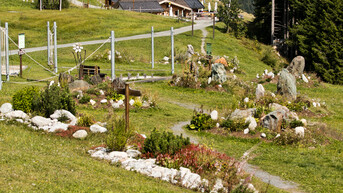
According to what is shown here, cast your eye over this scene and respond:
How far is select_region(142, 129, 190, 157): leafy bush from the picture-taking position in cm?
1217

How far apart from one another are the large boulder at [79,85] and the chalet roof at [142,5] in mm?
58833

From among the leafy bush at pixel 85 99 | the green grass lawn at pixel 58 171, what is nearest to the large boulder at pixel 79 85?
the leafy bush at pixel 85 99

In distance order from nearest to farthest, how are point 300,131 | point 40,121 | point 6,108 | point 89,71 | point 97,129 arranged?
point 97,129, point 40,121, point 6,108, point 300,131, point 89,71

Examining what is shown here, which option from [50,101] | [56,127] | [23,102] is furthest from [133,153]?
[23,102]

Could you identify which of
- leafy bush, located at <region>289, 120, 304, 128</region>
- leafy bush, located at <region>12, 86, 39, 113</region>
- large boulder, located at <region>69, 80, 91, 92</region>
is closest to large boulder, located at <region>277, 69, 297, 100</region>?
leafy bush, located at <region>289, 120, 304, 128</region>

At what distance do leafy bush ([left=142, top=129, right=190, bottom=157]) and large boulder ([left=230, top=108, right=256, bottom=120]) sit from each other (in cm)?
566

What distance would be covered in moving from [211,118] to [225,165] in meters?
6.95

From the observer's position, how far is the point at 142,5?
82688mm

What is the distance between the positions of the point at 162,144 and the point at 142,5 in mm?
72578

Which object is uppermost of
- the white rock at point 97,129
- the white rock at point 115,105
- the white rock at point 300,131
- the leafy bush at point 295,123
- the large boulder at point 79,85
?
the large boulder at point 79,85

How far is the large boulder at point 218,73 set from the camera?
2850 centimetres

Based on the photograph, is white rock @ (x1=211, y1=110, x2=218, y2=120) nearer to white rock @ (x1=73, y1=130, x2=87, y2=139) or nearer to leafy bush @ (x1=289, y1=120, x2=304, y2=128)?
leafy bush @ (x1=289, y1=120, x2=304, y2=128)

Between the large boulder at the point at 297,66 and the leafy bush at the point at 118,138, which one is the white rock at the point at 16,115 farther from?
the large boulder at the point at 297,66

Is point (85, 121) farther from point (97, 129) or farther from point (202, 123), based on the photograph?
point (202, 123)
